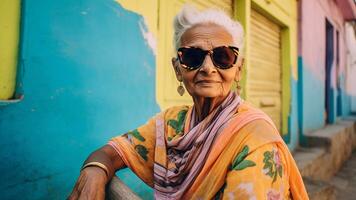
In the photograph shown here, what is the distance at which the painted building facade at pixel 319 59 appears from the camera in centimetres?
637

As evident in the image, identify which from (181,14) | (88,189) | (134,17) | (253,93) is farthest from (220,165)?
(253,93)

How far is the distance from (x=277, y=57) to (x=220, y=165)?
506 centimetres

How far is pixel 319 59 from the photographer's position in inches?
309

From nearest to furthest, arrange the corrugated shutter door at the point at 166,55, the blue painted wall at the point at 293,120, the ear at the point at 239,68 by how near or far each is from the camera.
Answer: the ear at the point at 239,68
the corrugated shutter door at the point at 166,55
the blue painted wall at the point at 293,120

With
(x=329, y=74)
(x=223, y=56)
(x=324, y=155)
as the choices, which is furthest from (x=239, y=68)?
(x=329, y=74)

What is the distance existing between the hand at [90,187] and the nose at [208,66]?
0.64 meters

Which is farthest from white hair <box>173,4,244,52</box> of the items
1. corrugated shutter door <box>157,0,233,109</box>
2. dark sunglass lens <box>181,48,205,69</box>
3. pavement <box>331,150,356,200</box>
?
pavement <box>331,150,356,200</box>

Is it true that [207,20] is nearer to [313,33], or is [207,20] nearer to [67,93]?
[67,93]

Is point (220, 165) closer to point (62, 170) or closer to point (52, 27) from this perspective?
point (62, 170)

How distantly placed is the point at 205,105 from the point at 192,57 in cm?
23

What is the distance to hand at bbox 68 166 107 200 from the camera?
1229 millimetres

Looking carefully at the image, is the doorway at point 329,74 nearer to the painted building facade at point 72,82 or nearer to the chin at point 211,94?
the painted building facade at point 72,82

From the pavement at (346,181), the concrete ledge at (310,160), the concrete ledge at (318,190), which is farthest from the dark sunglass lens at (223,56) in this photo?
the pavement at (346,181)

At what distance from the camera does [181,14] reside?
147 centimetres
